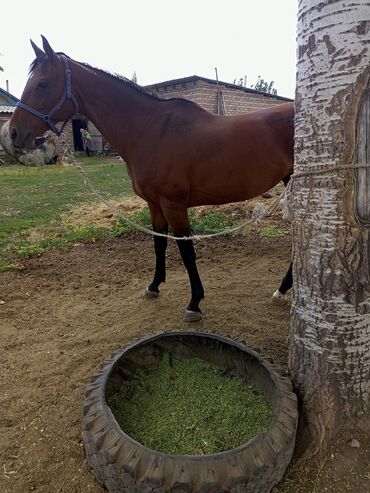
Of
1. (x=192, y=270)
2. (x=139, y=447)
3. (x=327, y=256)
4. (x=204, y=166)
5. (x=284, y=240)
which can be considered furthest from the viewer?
(x=284, y=240)

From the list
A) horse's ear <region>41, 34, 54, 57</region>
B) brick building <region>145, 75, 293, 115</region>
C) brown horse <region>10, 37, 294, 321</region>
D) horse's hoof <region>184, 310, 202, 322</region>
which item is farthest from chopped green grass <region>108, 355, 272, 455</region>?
brick building <region>145, 75, 293, 115</region>

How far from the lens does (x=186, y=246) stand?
2949 mm

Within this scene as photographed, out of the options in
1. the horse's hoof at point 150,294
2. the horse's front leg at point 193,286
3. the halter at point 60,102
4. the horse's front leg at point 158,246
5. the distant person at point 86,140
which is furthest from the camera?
the distant person at point 86,140

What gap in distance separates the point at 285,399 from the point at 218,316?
56.5 inches

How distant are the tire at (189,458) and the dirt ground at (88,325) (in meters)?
0.19

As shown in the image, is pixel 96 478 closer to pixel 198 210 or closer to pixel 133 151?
pixel 133 151

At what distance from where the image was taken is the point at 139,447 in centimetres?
130

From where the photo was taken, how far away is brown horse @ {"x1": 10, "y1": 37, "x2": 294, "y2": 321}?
9.08ft

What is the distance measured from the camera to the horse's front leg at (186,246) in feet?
9.39

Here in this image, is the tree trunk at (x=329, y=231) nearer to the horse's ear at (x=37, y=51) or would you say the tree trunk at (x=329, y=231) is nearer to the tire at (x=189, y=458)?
the tire at (x=189, y=458)

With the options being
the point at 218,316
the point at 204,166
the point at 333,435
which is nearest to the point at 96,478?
the point at 333,435

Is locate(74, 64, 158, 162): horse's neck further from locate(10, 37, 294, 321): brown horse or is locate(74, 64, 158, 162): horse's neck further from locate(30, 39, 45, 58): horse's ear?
locate(30, 39, 45, 58): horse's ear

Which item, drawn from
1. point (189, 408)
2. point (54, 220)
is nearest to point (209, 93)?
point (54, 220)

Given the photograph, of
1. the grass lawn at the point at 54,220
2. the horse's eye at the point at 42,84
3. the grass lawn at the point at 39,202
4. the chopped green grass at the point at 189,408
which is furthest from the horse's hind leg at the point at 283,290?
the grass lawn at the point at 39,202
